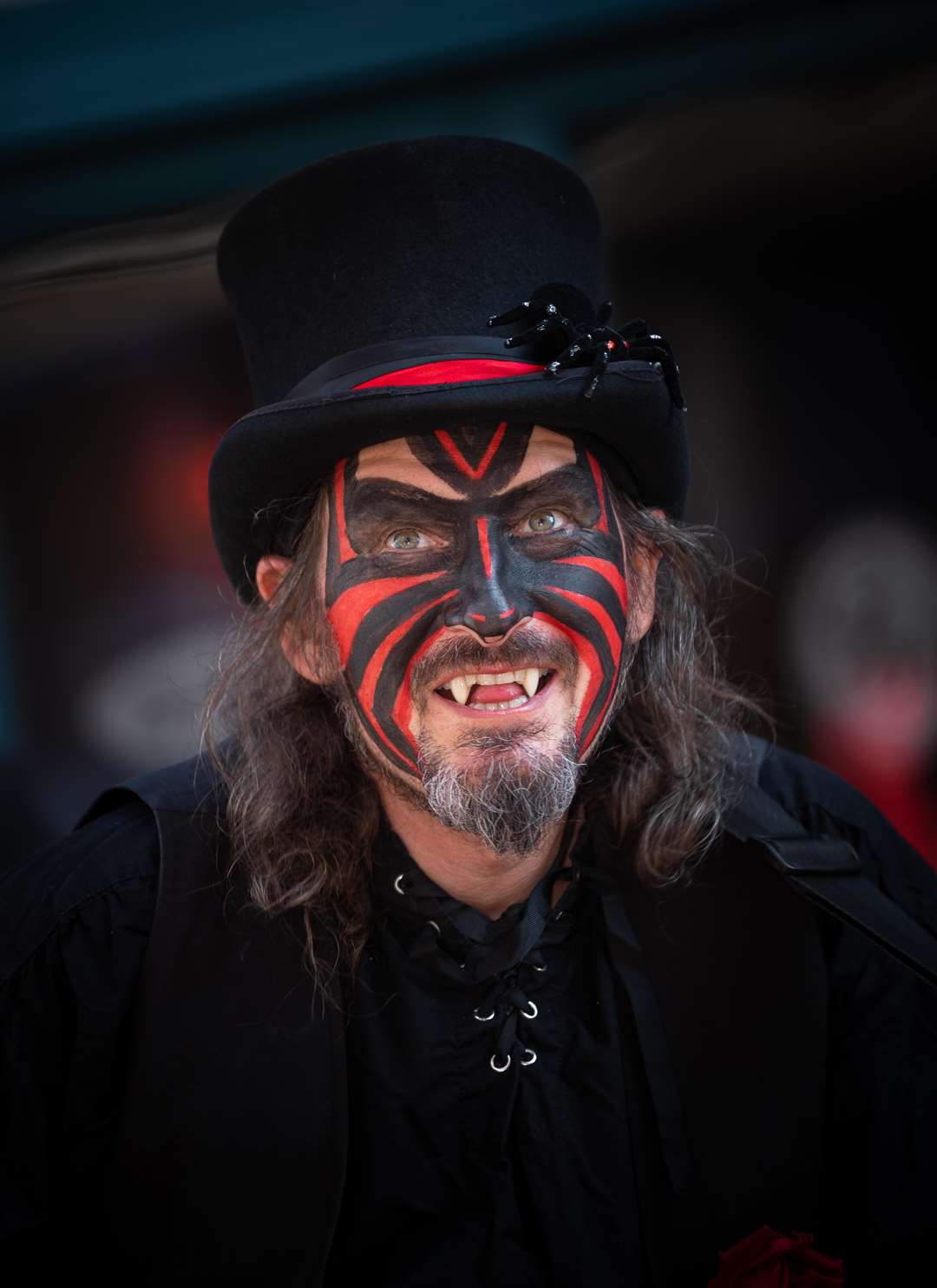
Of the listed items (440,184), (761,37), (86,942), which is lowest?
(86,942)

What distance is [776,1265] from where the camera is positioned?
1573 millimetres

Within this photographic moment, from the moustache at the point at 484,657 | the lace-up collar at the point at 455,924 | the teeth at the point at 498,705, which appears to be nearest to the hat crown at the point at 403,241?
the moustache at the point at 484,657

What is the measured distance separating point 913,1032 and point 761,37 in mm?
2229

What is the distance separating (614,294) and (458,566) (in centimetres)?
135

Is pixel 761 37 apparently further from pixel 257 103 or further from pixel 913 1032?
pixel 913 1032

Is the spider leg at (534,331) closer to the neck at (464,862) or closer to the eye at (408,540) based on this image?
the eye at (408,540)

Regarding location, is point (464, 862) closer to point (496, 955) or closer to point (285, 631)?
point (496, 955)

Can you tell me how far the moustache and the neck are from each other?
30 centimetres

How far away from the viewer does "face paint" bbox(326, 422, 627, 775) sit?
1.63 m

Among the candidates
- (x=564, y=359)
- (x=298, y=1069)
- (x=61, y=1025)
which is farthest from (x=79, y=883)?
(x=564, y=359)

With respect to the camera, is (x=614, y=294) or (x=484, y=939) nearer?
(x=484, y=939)

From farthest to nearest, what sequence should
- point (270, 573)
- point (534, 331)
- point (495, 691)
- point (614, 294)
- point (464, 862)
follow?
1. point (614, 294)
2. point (270, 573)
3. point (464, 862)
4. point (495, 691)
5. point (534, 331)

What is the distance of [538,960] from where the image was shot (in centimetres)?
177

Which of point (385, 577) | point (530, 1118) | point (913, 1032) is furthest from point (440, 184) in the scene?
point (913, 1032)
